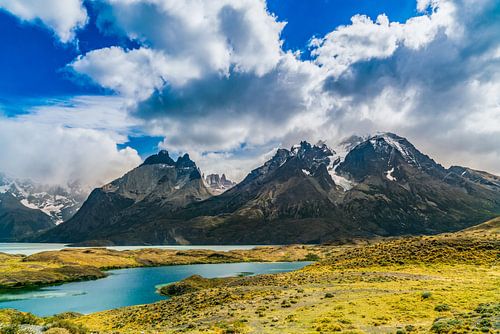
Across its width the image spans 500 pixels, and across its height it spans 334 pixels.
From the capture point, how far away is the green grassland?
32438 mm

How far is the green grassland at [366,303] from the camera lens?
1277 inches

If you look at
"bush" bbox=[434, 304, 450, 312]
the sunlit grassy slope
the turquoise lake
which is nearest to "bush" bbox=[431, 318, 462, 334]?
the sunlit grassy slope

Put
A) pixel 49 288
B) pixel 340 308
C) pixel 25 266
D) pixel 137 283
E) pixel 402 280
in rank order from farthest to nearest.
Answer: pixel 25 266 < pixel 137 283 < pixel 49 288 < pixel 402 280 < pixel 340 308

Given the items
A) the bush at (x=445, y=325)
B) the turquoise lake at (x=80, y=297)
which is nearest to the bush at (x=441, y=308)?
the bush at (x=445, y=325)

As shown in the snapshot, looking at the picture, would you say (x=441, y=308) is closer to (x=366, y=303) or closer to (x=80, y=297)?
(x=366, y=303)

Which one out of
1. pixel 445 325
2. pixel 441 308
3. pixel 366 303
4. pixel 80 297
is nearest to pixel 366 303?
pixel 366 303

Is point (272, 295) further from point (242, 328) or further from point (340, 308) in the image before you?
point (242, 328)

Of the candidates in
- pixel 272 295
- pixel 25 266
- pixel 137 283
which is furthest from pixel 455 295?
pixel 25 266

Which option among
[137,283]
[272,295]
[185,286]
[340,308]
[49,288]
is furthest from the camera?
[137,283]

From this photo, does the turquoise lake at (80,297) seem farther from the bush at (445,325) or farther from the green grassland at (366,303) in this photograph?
the bush at (445,325)

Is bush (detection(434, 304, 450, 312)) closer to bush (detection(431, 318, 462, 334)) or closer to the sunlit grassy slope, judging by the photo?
the sunlit grassy slope

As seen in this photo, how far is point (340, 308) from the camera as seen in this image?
1566 inches

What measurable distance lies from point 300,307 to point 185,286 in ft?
229

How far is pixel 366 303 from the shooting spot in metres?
41.1
